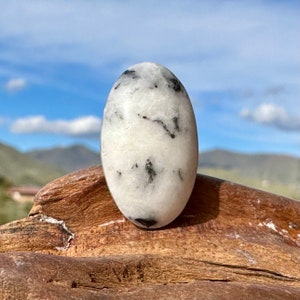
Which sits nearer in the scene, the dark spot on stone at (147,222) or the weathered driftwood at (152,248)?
the weathered driftwood at (152,248)

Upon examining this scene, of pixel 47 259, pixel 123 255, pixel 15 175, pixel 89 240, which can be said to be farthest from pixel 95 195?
pixel 15 175

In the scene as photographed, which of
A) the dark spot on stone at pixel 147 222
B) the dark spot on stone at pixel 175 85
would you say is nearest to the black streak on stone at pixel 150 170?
the dark spot on stone at pixel 147 222

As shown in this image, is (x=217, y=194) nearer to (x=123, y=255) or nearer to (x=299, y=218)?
(x=299, y=218)

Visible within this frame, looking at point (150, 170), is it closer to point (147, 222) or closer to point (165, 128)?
point (165, 128)

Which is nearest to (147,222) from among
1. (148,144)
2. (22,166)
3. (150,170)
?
(150,170)

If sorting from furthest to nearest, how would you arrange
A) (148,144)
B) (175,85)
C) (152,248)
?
(175,85)
(152,248)
(148,144)

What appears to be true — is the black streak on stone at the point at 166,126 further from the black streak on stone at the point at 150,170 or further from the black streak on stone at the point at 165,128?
the black streak on stone at the point at 150,170
